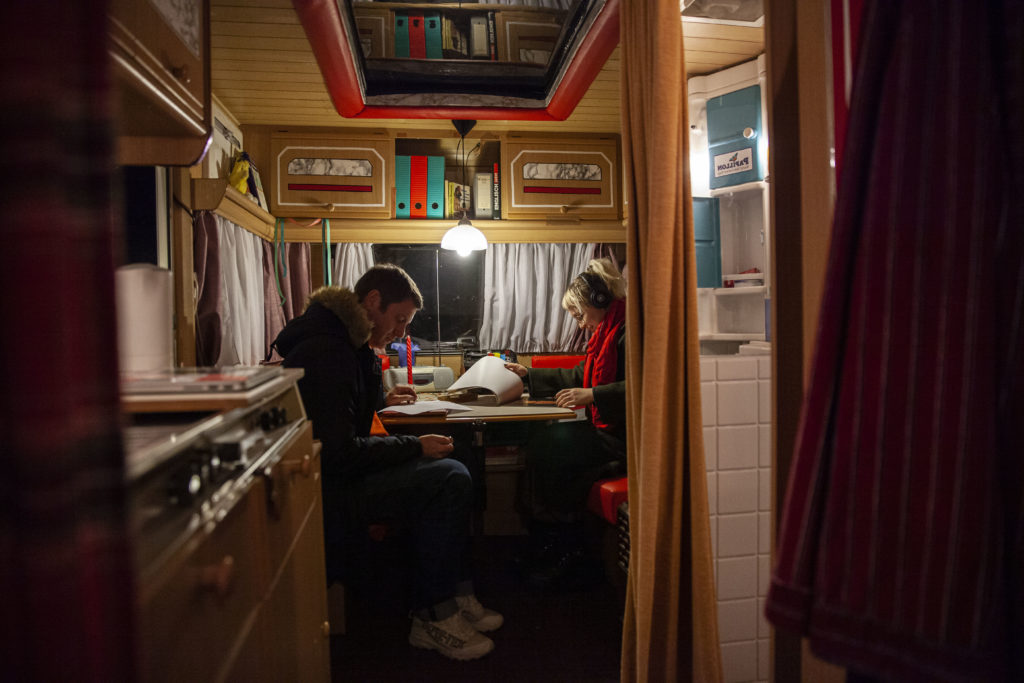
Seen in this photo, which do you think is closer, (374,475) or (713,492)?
(713,492)

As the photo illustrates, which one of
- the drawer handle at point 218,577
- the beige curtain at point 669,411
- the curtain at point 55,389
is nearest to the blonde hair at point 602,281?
the beige curtain at point 669,411

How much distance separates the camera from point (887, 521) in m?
0.59

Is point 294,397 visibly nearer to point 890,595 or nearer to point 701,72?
point 890,595

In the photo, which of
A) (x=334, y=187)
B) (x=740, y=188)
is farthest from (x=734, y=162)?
(x=334, y=187)

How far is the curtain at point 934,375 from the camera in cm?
55

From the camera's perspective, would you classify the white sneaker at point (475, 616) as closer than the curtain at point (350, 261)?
Yes

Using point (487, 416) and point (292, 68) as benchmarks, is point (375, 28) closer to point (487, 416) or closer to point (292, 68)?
point (292, 68)

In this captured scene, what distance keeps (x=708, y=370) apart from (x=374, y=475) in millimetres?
1328

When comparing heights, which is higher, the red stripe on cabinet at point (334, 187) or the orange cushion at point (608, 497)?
the red stripe on cabinet at point (334, 187)

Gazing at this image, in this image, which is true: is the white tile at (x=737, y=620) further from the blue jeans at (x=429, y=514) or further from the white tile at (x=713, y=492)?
the blue jeans at (x=429, y=514)

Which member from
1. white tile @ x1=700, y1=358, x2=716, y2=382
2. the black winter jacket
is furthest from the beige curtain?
the black winter jacket

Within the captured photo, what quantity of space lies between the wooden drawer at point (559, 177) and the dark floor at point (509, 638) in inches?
100

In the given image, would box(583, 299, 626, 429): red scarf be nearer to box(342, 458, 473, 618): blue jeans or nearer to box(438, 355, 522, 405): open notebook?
box(438, 355, 522, 405): open notebook

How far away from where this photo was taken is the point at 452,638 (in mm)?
2170
